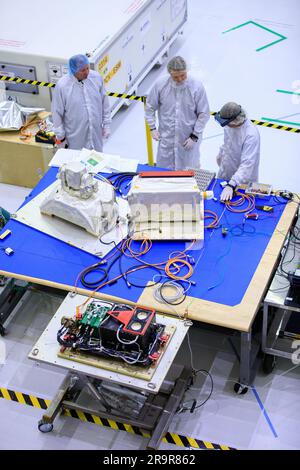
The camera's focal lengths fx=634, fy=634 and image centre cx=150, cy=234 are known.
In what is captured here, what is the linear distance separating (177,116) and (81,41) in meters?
1.43

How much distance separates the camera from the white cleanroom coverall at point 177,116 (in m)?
4.90

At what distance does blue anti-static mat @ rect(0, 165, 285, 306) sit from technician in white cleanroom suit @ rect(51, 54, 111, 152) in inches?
45.1

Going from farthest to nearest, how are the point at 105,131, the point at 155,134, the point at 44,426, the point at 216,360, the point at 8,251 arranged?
the point at 105,131 < the point at 155,134 < the point at 216,360 < the point at 8,251 < the point at 44,426

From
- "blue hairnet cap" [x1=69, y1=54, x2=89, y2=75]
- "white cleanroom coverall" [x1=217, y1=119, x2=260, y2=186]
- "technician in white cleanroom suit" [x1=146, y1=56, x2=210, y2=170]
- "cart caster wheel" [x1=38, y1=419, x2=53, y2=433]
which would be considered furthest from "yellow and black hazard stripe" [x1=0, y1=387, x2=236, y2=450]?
"blue hairnet cap" [x1=69, y1=54, x2=89, y2=75]

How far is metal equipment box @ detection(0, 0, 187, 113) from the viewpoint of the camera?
5.70m

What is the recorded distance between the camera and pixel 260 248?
411cm

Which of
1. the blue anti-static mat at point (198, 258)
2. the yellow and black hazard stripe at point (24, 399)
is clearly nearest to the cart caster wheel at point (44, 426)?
the yellow and black hazard stripe at point (24, 399)

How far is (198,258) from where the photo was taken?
159 inches

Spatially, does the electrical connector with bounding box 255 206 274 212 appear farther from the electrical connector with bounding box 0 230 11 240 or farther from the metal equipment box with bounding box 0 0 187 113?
the metal equipment box with bounding box 0 0 187 113

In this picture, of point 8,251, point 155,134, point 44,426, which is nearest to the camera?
point 44,426

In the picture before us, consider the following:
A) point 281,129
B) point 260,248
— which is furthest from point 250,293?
point 281,129

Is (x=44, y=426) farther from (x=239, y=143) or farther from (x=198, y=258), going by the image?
(x=239, y=143)

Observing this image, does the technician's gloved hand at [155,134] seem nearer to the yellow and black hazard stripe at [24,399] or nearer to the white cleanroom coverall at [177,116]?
the white cleanroom coverall at [177,116]

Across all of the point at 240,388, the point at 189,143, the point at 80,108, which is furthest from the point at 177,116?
the point at 240,388
